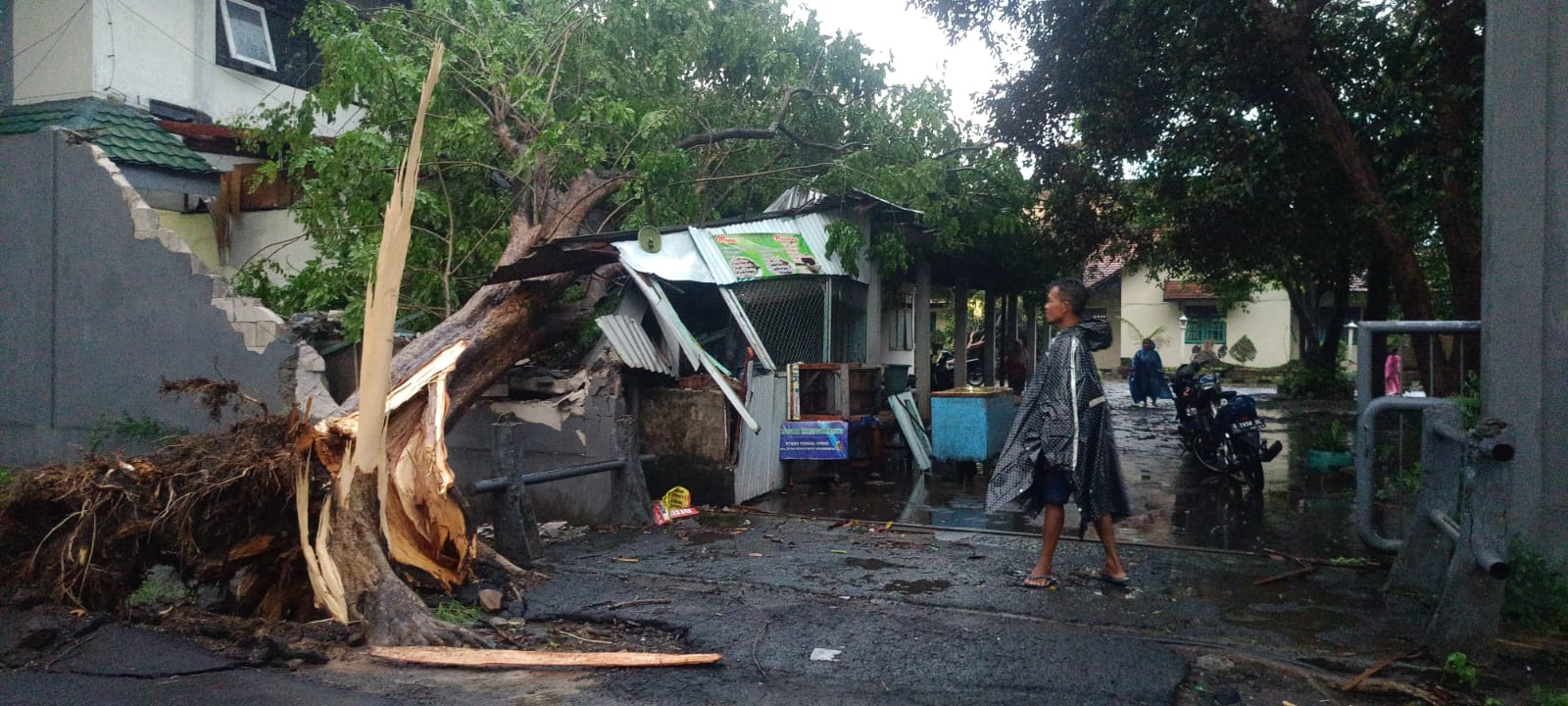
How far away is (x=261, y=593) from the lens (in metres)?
5.20

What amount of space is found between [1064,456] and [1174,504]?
4004 millimetres

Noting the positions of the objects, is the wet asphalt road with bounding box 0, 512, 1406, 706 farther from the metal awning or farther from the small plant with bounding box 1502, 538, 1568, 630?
the metal awning

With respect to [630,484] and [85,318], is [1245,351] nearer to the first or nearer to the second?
[630,484]

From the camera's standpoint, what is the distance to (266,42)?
14039 mm

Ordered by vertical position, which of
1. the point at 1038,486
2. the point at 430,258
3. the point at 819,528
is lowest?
the point at 819,528

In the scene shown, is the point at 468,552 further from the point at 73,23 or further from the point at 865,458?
the point at 73,23

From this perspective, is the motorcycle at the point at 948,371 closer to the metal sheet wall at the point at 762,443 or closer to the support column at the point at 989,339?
the support column at the point at 989,339

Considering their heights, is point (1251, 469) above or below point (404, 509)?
below

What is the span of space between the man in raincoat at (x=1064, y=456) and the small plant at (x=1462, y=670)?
5.75 feet

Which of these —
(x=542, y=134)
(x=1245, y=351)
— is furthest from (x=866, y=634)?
(x=1245, y=351)

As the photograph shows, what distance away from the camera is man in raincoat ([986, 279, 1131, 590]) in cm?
558

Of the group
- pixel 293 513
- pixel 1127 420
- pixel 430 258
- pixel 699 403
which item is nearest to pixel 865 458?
pixel 699 403

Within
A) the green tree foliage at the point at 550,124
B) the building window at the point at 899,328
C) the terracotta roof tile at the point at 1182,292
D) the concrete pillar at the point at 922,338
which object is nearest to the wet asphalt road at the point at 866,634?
the green tree foliage at the point at 550,124

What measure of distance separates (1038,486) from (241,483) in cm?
414
